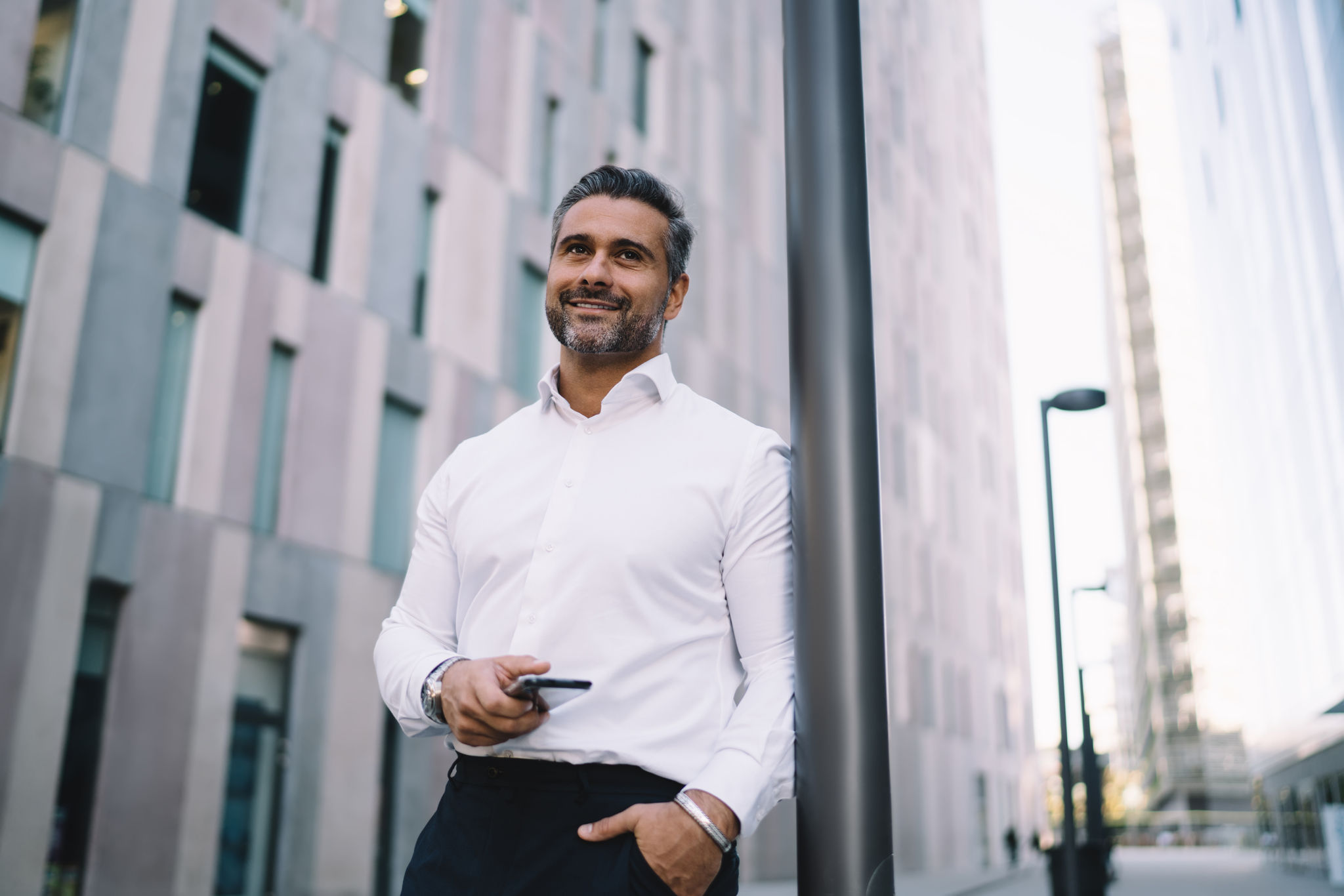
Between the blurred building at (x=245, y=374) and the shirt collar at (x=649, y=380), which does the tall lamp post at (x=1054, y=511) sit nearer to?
the blurred building at (x=245, y=374)

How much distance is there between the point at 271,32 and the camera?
46.8 feet

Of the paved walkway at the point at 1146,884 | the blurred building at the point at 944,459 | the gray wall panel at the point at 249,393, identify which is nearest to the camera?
the gray wall panel at the point at 249,393

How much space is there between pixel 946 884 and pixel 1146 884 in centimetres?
509

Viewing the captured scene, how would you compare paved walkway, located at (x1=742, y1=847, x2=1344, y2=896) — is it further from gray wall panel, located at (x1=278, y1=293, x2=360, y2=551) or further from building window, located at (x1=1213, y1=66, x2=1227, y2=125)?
building window, located at (x1=1213, y1=66, x2=1227, y2=125)

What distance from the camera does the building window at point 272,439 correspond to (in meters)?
13.5

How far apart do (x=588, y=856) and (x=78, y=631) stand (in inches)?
413

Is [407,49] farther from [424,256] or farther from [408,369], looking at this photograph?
[408,369]

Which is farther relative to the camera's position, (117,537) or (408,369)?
(408,369)

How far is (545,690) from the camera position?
83.3 inches

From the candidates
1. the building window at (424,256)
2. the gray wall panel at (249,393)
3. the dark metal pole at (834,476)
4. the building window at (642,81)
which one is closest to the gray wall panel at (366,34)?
the building window at (424,256)

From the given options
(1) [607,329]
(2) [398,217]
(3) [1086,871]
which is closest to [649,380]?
(1) [607,329]

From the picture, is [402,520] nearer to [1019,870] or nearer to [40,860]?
[40,860]

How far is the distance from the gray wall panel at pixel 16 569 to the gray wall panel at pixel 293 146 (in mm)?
4220

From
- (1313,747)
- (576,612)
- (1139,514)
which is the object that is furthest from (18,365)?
(1139,514)
